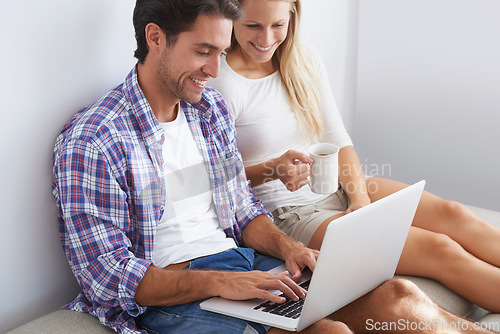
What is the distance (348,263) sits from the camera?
1423mm

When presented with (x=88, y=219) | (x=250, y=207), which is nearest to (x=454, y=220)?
(x=250, y=207)

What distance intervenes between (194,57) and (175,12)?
0.13 m

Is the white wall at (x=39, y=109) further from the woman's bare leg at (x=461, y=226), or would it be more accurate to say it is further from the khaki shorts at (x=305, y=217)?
the woman's bare leg at (x=461, y=226)

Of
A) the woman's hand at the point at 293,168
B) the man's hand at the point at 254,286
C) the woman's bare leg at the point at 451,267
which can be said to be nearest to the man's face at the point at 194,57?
the woman's hand at the point at 293,168

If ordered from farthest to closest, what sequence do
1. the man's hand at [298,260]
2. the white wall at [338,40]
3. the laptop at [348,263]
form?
the white wall at [338,40], the man's hand at [298,260], the laptop at [348,263]

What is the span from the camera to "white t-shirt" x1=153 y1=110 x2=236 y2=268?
5.53 ft

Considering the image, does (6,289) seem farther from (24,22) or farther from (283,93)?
(283,93)

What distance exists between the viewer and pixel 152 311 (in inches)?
63.3

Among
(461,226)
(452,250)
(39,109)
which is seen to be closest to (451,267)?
(452,250)

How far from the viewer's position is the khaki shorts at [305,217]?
2.02 m

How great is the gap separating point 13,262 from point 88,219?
316 millimetres

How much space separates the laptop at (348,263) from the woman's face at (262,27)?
31.2 inches

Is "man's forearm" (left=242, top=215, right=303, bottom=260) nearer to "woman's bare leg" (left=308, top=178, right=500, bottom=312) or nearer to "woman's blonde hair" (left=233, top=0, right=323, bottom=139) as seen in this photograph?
"woman's bare leg" (left=308, top=178, right=500, bottom=312)

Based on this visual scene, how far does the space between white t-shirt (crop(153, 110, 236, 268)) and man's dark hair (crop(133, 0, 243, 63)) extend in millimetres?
285
